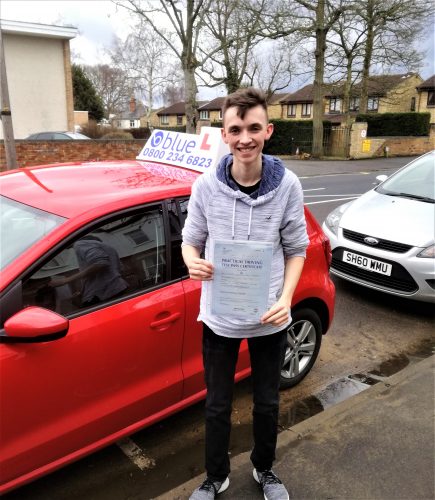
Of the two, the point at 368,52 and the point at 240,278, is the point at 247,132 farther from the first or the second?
the point at 368,52

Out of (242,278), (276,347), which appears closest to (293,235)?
(242,278)

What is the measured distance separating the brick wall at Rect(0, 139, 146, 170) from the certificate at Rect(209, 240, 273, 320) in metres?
12.7

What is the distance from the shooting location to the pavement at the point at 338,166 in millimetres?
20019

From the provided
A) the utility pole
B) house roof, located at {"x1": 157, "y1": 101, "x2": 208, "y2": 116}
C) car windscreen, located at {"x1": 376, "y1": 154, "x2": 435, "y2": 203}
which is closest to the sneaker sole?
car windscreen, located at {"x1": 376, "y1": 154, "x2": 435, "y2": 203}

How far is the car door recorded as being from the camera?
1.95 metres

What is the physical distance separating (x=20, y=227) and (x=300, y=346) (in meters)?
2.03

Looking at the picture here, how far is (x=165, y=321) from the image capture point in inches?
92.0

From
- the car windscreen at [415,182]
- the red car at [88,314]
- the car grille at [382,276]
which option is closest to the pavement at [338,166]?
the car windscreen at [415,182]

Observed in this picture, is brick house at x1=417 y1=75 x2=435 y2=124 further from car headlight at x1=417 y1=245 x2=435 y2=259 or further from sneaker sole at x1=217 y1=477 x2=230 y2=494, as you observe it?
sneaker sole at x1=217 y1=477 x2=230 y2=494

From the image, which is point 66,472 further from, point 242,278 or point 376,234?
point 376,234

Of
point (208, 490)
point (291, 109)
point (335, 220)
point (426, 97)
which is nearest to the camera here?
point (208, 490)

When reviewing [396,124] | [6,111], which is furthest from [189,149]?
[396,124]

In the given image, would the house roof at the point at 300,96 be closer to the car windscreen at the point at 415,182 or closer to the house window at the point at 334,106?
the house window at the point at 334,106

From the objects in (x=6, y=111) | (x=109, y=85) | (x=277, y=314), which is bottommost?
(x=277, y=314)
